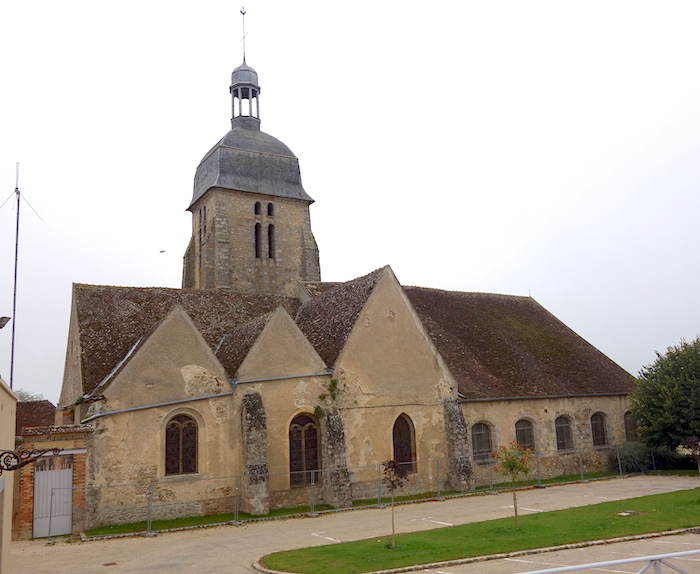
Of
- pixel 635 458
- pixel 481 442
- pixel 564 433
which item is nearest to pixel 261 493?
pixel 481 442

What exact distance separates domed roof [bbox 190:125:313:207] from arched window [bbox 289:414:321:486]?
19383mm

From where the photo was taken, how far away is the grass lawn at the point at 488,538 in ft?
43.0

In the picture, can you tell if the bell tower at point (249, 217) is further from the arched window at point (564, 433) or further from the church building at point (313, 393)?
the arched window at point (564, 433)

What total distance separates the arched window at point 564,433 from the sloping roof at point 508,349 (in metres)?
1.40

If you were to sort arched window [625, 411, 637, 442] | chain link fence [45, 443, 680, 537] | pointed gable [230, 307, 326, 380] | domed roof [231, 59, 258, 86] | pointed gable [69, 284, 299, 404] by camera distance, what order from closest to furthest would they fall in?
chain link fence [45, 443, 680, 537], pointed gable [69, 284, 299, 404], pointed gable [230, 307, 326, 380], arched window [625, 411, 637, 442], domed roof [231, 59, 258, 86]

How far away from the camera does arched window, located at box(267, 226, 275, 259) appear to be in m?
38.9

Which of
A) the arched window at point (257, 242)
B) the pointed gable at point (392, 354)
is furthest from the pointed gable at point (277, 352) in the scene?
the arched window at point (257, 242)

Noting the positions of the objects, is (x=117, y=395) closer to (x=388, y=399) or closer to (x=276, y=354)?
(x=276, y=354)

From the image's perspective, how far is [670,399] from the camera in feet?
89.8

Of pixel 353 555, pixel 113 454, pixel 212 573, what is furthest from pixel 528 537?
pixel 113 454

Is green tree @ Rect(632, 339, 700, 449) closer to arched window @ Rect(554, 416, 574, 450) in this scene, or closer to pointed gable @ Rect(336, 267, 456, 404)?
arched window @ Rect(554, 416, 574, 450)

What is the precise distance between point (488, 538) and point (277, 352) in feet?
34.5

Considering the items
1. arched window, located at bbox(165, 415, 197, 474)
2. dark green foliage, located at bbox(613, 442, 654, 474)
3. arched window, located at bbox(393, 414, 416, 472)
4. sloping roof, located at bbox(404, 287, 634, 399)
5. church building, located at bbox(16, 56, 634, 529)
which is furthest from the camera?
dark green foliage, located at bbox(613, 442, 654, 474)

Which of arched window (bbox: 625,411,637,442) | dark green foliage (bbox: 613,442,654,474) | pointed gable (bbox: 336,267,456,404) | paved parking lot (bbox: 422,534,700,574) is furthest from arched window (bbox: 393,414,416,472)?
arched window (bbox: 625,411,637,442)
